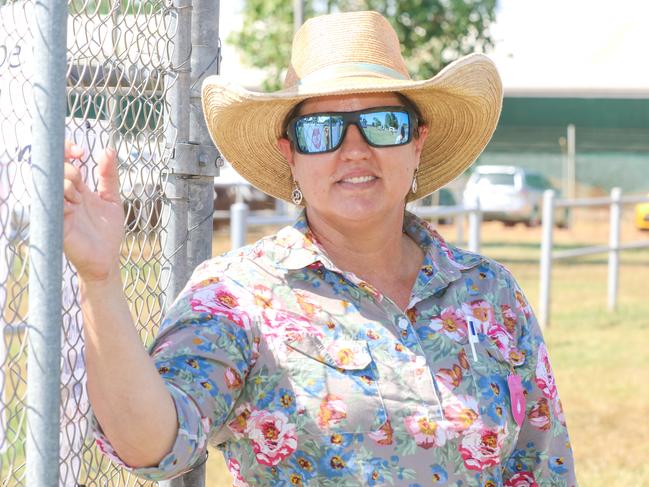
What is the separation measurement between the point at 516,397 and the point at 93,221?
1.05 meters

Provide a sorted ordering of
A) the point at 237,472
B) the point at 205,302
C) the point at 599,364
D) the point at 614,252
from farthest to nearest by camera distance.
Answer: the point at 614,252 → the point at 599,364 → the point at 237,472 → the point at 205,302

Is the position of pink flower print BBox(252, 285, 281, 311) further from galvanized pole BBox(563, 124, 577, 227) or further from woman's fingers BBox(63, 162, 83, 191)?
galvanized pole BBox(563, 124, 577, 227)

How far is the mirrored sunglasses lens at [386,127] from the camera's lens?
236 centimetres

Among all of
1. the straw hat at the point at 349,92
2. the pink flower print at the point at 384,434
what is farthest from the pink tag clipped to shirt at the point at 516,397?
the straw hat at the point at 349,92

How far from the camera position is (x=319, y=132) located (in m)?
2.35

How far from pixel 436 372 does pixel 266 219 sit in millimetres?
4455

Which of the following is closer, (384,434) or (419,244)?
(384,434)

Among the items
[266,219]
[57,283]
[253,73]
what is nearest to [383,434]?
[57,283]

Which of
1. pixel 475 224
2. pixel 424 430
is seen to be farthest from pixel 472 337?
pixel 475 224

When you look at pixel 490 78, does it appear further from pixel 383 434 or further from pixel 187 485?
pixel 187 485

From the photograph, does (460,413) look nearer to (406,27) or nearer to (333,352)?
(333,352)

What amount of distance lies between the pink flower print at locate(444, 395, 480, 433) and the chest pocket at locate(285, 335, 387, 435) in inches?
5.8

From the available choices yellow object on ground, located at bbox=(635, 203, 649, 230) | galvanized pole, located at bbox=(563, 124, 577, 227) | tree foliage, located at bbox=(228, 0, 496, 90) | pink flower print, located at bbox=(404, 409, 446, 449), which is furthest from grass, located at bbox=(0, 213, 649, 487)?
galvanized pole, located at bbox=(563, 124, 577, 227)

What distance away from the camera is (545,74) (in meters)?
29.6
